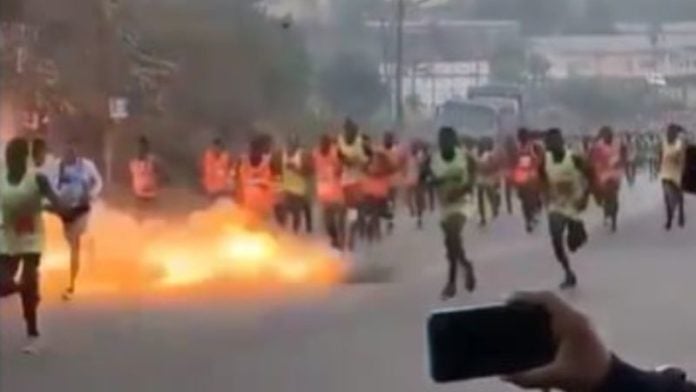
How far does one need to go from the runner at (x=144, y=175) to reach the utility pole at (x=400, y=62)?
28 cm

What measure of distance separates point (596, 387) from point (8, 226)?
1.42m

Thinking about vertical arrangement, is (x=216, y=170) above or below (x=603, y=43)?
below

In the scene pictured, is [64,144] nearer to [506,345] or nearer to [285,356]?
[285,356]

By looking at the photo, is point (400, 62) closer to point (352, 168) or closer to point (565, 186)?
point (352, 168)

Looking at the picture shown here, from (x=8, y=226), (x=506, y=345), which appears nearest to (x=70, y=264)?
(x=8, y=226)

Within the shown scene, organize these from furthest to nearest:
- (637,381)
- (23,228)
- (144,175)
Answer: (23,228), (144,175), (637,381)

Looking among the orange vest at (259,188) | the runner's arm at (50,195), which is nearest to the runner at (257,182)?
the orange vest at (259,188)

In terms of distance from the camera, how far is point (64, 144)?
188cm

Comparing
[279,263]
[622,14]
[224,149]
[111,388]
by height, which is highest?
[622,14]

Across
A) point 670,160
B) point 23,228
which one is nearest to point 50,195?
point 23,228

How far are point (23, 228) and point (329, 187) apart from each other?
0.38m

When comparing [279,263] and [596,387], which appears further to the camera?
[279,263]

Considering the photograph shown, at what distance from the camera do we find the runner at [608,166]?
72.5 inches

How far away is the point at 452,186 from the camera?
1.90 meters
